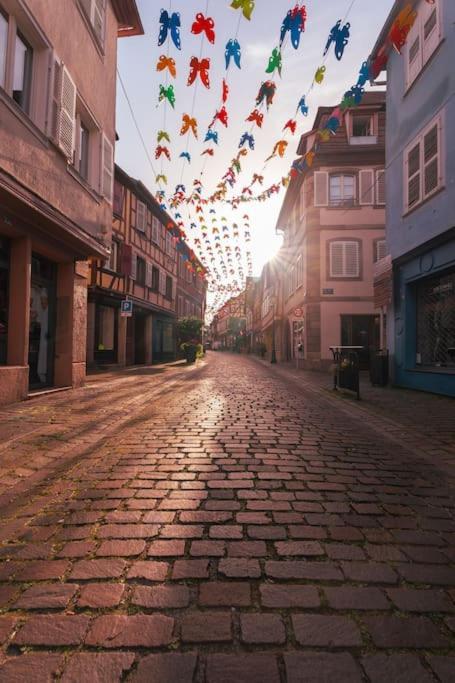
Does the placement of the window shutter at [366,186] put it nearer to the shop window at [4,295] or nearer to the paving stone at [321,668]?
the shop window at [4,295]

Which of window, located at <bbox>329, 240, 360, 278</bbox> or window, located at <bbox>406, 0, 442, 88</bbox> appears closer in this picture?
window, located at <bbox>406, 0, 442, 88</bbox>

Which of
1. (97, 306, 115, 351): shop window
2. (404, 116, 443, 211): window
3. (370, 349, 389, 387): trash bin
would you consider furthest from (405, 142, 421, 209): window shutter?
(97, 306, 115, 351): shop window

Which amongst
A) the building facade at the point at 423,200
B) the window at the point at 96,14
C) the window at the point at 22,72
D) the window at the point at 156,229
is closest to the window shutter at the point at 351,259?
the building facade at the point at 423,200

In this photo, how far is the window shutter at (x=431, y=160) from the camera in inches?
342

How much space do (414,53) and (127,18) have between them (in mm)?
7629

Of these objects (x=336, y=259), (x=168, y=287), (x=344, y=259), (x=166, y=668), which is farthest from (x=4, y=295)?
(x=168, y=287)

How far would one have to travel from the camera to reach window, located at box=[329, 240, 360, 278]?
59.4ft

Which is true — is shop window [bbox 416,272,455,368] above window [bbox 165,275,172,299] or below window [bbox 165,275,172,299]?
below

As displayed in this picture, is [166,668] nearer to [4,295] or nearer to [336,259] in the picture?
[4,295]

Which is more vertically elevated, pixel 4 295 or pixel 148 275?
pixel 148 275

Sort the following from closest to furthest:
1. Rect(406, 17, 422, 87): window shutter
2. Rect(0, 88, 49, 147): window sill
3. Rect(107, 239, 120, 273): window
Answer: Rect(0, 88, 49, 147): window sill → Rect(406, 17, 422, 87): window shutter → Rect(107, 239, 120, 273): window

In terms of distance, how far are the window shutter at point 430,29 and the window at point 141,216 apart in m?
13.8

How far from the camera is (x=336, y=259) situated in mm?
18172

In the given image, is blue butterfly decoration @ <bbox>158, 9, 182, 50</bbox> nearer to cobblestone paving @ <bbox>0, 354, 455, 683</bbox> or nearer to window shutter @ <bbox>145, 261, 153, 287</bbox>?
cobblestone paving @ <bbox>0, 354, 455, 683</bbox>
